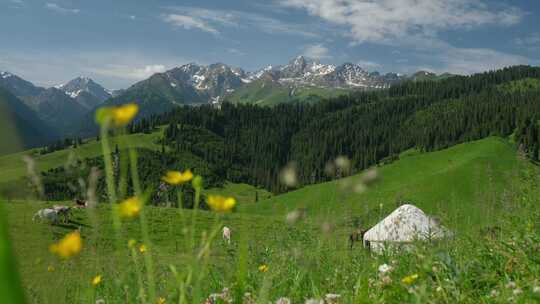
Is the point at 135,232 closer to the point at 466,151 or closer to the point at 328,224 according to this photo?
the point at 328,224

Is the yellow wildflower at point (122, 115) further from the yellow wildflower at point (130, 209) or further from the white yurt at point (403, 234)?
the white yurt at point (403, 234)

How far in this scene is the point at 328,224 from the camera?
2.17 m

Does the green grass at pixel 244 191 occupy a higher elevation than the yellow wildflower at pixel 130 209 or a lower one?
lower

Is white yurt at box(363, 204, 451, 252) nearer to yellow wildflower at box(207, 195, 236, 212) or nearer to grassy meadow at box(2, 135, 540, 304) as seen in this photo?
grassy meadow at box(2, 135, 540, 304)

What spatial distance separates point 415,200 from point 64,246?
315 feet

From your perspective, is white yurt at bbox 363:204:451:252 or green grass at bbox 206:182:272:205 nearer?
white yurt at bbox 363:204:451:252

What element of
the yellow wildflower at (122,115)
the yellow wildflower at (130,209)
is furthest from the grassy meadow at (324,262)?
the yellow wildflower at (122,115)

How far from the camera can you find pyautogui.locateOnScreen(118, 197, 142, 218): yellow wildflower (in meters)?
Answer: 1.54

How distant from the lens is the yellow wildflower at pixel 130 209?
60.7 inches

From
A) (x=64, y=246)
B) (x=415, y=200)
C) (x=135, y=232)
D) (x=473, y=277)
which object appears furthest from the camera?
(x=415, y=200)

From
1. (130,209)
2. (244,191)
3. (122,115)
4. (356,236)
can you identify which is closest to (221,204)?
(130,209)

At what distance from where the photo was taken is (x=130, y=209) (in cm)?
157

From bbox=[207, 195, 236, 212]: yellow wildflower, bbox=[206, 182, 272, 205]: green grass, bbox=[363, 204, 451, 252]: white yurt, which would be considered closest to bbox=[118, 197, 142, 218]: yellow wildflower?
bbox=[207, 195, 236, 212]: yellow wildflower

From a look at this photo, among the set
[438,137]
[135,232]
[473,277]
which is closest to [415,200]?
[135,232]
